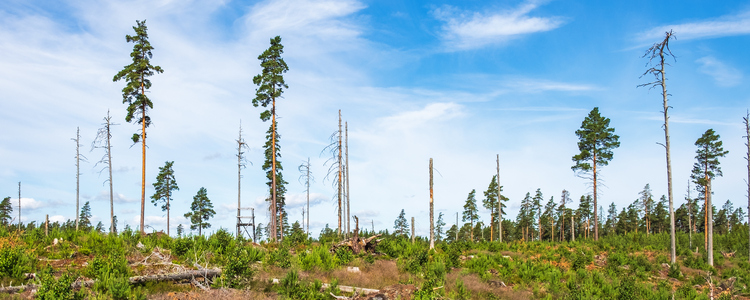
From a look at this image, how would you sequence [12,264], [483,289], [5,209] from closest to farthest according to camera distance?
[12,264] < [483,289] < [5,209]

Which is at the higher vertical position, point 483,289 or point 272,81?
point 272,81

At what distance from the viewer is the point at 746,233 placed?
1533 inches

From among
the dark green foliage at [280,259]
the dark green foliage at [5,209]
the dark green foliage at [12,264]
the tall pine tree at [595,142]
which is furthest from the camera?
the dark green foliage at [5,209]

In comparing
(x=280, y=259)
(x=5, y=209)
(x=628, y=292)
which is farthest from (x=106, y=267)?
(x=5, y=209)

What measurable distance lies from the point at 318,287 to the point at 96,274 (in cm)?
626

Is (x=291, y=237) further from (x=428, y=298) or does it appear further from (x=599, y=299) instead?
(x=599, y=299)

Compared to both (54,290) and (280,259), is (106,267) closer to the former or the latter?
(54,290)

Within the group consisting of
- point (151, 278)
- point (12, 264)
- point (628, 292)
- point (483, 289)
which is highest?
point (12, 264)

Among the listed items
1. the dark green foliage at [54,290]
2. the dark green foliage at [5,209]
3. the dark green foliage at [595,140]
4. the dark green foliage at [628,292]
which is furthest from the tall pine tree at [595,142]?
the dark green foliage at [5,209]

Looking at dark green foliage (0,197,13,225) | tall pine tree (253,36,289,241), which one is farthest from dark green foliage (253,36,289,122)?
dark green foliage (0,197,13,225)

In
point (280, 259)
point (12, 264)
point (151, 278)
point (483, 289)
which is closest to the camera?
point (12, 264)

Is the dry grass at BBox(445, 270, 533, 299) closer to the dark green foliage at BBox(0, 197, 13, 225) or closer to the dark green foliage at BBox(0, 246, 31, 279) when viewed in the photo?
the dark green foliage at BBox(0, 246, 31, 279)

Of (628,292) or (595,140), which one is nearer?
(628,292)

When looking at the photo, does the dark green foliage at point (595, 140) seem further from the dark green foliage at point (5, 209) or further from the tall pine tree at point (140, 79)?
the dark green foliage at point (5, 209)
